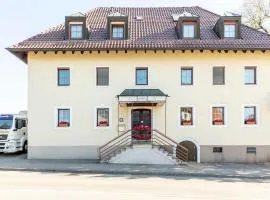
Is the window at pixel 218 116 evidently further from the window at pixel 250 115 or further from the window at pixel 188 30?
the window at pixel 188 30

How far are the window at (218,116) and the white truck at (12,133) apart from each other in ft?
44.7

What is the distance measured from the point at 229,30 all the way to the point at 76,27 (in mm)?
10223

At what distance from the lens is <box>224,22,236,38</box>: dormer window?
27298 millimetres

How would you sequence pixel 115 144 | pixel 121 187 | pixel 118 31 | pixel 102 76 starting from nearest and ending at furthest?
pixel 121 187 → pixel 115 144 → pixel 102 76 → pixel 118 31

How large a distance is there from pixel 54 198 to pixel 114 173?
7.89 meters

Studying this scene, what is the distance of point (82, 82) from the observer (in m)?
26.4

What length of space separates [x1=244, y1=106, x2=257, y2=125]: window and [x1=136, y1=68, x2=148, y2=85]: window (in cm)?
677

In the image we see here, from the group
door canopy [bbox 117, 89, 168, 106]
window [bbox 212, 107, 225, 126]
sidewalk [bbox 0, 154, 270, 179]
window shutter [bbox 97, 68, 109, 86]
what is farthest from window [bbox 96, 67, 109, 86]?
window [bbox 212, 107, 225, 126]

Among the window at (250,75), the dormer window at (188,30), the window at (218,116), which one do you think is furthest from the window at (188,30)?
the window at (218,116)

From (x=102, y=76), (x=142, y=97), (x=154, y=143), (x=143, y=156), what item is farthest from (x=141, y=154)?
(x=102, y=76)

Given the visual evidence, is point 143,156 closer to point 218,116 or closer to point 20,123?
point 218,116

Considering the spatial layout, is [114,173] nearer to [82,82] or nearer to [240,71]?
[82,82]

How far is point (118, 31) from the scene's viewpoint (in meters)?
27.3

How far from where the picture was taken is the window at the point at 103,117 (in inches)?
1034
